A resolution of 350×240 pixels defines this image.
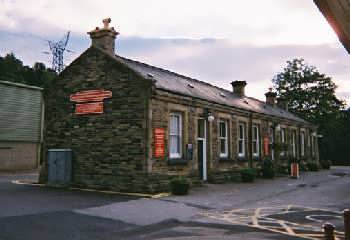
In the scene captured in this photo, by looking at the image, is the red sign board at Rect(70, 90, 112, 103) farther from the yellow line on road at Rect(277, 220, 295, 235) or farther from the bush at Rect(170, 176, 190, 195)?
the yellow line on road at Rect(277, 220, 295, 235)

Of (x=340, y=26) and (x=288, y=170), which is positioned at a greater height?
(x=340, y=26)

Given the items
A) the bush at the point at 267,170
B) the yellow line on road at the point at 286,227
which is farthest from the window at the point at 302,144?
the yellow line on road at the point at 286,227

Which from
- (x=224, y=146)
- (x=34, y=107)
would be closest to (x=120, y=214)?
(x=224, y=146)

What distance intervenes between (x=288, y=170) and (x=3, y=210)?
2200cm

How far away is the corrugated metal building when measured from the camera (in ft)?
93.3

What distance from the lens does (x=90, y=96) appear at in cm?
1766

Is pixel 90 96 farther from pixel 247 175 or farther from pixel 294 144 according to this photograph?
pixel 294 144

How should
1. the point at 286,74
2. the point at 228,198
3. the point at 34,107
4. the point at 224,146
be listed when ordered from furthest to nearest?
1. the point at 286,74
2. the point at 34,107
3. the point at 224,146
4. the point at 228,198

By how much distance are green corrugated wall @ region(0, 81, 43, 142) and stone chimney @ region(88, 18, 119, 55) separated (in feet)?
45.2

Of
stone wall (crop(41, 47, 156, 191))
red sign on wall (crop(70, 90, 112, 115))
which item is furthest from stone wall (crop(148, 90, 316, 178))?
red sign on wall (crop(70, 90, 112, 115))

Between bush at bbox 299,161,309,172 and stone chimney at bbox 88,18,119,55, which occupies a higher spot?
stone chimney at bbox 88,18,119,55

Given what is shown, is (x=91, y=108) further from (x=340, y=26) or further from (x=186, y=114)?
(x=340, y=26)

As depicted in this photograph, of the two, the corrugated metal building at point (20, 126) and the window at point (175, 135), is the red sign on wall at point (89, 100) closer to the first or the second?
the window at point (175, 135)

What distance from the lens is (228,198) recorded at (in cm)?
1430
